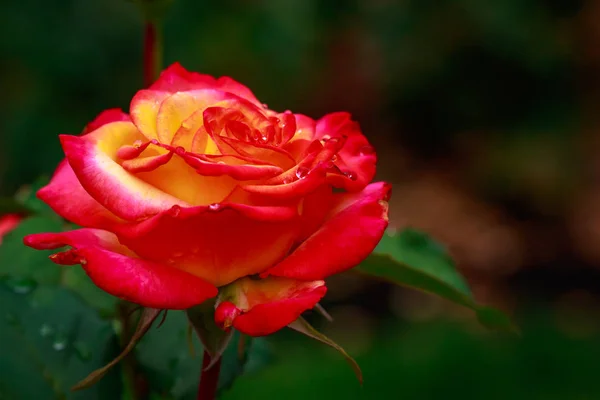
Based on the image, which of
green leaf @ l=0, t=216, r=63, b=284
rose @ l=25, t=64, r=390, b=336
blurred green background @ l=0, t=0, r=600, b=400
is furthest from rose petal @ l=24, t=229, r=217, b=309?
blurred green background @ l=0, t=0, r=600, b=400

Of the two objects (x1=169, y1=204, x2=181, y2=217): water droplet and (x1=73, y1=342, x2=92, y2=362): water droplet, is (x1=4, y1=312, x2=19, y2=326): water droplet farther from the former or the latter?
(x1=169, y1=204, x2=181, y2=217): water droplet

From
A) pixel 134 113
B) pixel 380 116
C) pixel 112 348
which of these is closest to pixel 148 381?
pixel 112 348

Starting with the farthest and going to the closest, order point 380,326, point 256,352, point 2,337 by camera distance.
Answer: point 380,326
point 256,352
point 2,337

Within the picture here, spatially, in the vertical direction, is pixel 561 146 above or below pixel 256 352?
below

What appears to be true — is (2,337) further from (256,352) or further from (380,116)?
(380,116)

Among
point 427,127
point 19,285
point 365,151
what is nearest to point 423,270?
point 365,151

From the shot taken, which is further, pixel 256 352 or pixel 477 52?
pixel 477 52

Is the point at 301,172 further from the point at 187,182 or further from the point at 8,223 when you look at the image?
the point at 8,223

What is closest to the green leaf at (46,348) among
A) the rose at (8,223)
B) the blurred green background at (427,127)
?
the rose at (8,223)
